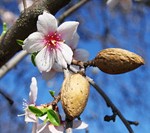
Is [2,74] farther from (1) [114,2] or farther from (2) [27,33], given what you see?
(2) [27,33]

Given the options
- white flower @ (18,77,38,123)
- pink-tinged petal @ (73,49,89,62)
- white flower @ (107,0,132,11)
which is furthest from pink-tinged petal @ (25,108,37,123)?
white flower @ (107,0,132,11)

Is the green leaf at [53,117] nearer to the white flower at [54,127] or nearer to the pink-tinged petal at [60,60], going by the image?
the white flower at [54,127]

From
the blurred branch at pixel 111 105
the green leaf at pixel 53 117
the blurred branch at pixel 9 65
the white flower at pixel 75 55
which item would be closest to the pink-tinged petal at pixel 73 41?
the white flower at pixel 75 55

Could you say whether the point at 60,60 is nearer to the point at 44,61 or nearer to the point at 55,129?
→ the point at 44,61

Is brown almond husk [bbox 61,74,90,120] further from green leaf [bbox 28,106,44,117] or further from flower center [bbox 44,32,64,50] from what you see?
flower center [bbox 44,32,64,50]

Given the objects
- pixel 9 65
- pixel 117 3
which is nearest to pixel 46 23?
pixel 117 3

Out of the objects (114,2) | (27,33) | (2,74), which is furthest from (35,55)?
(2,74)
